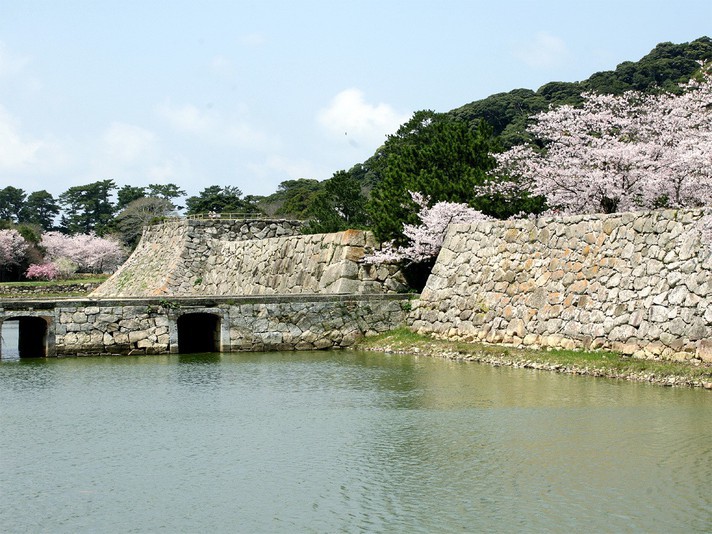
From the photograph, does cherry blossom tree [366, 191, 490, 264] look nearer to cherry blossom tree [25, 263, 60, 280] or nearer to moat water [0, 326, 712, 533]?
moat water [0, 326, 712, 533]

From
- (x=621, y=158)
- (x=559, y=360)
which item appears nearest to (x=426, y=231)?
(x=621, y=158)

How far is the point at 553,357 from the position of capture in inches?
779

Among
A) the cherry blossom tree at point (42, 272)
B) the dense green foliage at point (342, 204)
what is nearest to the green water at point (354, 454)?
the dense green foliage at point (342, 204)

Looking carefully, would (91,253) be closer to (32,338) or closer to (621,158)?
(32,338)

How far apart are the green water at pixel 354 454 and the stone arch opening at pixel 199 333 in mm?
5599

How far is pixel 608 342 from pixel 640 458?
7.29 metres

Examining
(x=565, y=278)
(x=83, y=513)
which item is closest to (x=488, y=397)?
(x=565, y=278)

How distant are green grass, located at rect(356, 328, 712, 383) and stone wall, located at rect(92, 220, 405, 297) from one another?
3.63 m

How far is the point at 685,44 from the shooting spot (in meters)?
51.0

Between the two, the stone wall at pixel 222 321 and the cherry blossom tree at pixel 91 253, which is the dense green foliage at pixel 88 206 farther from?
the stone wall at pixel 222 321

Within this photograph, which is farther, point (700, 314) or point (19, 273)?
point (19, 273)

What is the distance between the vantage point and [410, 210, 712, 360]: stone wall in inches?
702

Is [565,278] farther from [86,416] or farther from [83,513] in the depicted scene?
[83,513]

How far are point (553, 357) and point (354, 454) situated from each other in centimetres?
819
